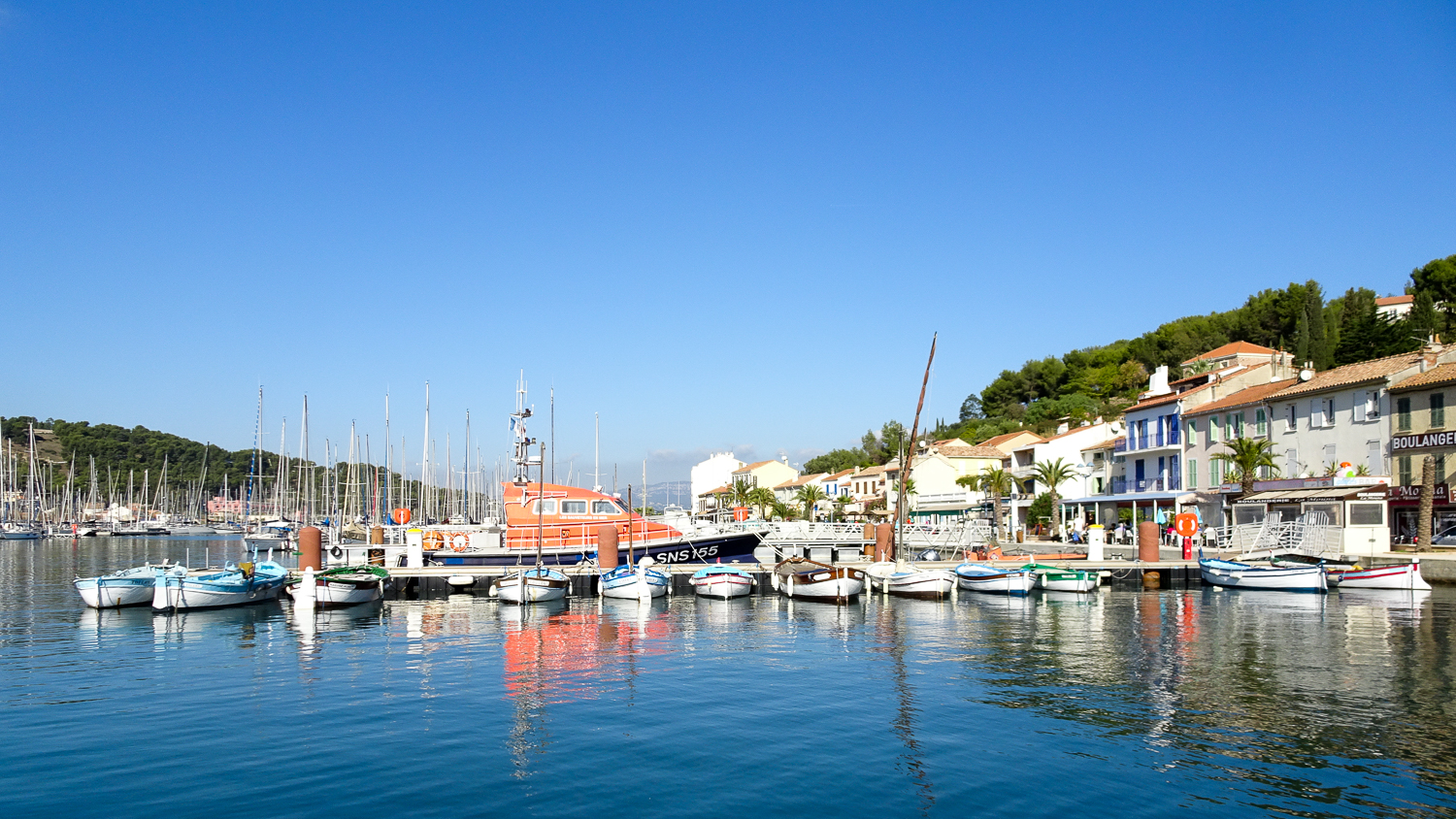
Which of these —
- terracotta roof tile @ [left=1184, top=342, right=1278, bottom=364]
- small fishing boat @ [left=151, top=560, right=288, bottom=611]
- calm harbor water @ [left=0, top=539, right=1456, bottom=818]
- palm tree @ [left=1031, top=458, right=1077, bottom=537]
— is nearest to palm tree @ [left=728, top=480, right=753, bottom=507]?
palm tree @ [left=1031, top=458, right=1077, bottom=537]

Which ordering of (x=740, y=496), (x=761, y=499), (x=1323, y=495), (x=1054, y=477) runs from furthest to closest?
(x=740, y=496) < (x=761, y=499) < (x=1054, y=477) < (x=1323, y=495)

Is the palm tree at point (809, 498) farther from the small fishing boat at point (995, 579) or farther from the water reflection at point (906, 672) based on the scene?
the water reflection at point (906, 672)

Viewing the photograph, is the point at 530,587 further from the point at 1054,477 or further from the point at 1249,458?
the point at 1054,477

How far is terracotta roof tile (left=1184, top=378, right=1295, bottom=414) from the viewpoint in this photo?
192ft

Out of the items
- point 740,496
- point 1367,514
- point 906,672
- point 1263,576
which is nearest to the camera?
point 906,672

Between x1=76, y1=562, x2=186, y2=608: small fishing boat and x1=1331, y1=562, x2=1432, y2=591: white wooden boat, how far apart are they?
4579cm

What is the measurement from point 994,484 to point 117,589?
53.9 meters

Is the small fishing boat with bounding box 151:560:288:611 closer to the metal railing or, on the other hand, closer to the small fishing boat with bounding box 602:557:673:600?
the small fishing boat with bounding box 602:557:673:600

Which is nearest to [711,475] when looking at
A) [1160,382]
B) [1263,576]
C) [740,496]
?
[740,496]

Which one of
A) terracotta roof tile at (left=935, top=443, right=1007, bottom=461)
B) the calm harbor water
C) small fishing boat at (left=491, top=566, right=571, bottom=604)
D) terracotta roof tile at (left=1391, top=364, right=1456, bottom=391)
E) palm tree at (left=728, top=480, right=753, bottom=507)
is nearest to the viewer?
the calm harbor water

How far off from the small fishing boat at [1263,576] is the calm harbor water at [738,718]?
7.69 meters

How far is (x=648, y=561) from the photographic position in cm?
4184

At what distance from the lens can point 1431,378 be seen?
4728cm

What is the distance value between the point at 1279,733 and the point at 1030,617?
696 inches
